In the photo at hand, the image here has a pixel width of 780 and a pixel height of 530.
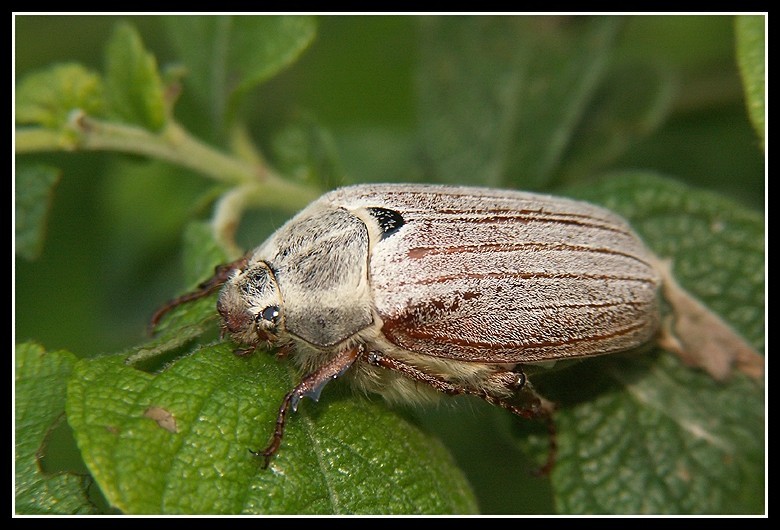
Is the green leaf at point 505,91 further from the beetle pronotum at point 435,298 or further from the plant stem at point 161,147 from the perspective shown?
the beetle pronotum at point 435,298

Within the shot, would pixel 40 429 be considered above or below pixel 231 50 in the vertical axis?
below

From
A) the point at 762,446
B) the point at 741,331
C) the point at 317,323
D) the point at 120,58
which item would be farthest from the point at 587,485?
the point at 120,58

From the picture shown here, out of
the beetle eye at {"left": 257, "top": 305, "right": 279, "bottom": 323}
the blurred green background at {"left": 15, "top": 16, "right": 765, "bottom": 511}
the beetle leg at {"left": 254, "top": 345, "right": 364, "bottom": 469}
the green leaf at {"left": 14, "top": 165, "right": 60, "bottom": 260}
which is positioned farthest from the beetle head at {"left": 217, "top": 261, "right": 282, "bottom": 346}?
the blurred green background at {"left": 15, "top": 16, "right": 765, "bottom": 511}

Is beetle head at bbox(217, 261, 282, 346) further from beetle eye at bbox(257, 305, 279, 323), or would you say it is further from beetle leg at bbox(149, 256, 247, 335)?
beetle leg at bbox(149, 256, 247, 335)

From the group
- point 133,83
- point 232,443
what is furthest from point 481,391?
point 133,83

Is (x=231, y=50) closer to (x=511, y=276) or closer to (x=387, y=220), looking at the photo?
(x=387, y=220)

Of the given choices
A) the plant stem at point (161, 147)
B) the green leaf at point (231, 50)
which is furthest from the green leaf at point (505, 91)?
the green leaf at point (231, 50)

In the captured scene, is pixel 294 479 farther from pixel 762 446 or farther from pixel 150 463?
pixel 762 446
